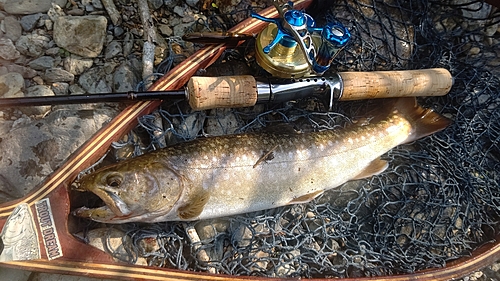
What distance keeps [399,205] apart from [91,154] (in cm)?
199

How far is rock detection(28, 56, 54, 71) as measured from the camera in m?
2.63

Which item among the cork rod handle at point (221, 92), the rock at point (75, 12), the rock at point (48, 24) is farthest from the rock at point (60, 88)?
the cork rod handle at point (221, 92)

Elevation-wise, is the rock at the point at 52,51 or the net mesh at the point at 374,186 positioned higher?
the rock at the point at 52,51

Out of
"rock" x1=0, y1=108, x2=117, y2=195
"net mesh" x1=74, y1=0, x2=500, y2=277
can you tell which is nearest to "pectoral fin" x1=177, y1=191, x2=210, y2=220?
"net mesh" x1=74, y1=0, x2=500, y2=277

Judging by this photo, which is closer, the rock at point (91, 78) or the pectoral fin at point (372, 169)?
the pectoral fin at point (372, 169)

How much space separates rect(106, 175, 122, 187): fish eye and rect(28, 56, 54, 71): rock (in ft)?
3.97

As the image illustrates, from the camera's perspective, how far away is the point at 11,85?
8.21 feet

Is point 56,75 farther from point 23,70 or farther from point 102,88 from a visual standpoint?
point 102,88

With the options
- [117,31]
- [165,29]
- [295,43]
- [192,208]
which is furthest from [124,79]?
[295,43]

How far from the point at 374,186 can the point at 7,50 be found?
267 cm

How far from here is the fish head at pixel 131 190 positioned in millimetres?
1924

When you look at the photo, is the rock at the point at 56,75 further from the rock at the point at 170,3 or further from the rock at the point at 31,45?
the rock at the point at 170,3

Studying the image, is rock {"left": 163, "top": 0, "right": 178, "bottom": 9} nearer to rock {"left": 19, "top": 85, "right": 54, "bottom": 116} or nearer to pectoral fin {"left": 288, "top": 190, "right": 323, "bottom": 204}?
rock {"left": 19, "top": 85, "right": 54, "bottom": 116}

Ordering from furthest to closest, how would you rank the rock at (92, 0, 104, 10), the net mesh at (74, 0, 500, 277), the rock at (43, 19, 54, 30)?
the rock at (92, 0, 104, 10) → the rock at (43, 19, 54, 30) → the net mesh at (74, 0, 500, 277)
